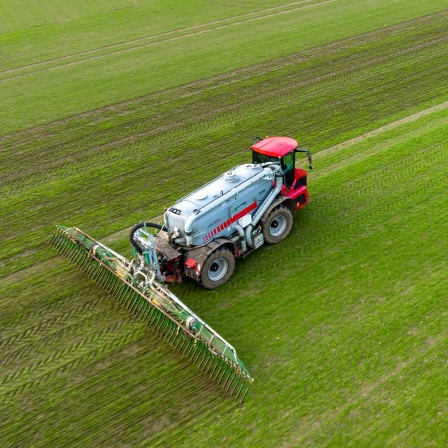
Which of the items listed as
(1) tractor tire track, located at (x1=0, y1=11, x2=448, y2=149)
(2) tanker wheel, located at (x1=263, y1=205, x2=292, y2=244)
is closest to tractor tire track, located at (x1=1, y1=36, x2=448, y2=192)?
(1) tractor tire track, located at (x1=0, y1=11, x2=448, y2=149)

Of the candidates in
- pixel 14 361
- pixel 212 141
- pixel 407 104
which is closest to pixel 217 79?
pixel 212 141

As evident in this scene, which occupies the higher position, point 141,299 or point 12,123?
point 12,123

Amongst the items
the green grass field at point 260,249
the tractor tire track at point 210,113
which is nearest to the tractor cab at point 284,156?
the green grass field at point 260,249

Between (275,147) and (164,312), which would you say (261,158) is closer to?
(275,147)

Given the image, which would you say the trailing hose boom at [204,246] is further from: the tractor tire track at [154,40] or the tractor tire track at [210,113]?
the tractor tire track at [154,40]

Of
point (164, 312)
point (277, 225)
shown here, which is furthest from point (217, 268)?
point (277, 225)

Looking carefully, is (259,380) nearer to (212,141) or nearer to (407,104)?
(212,141)
